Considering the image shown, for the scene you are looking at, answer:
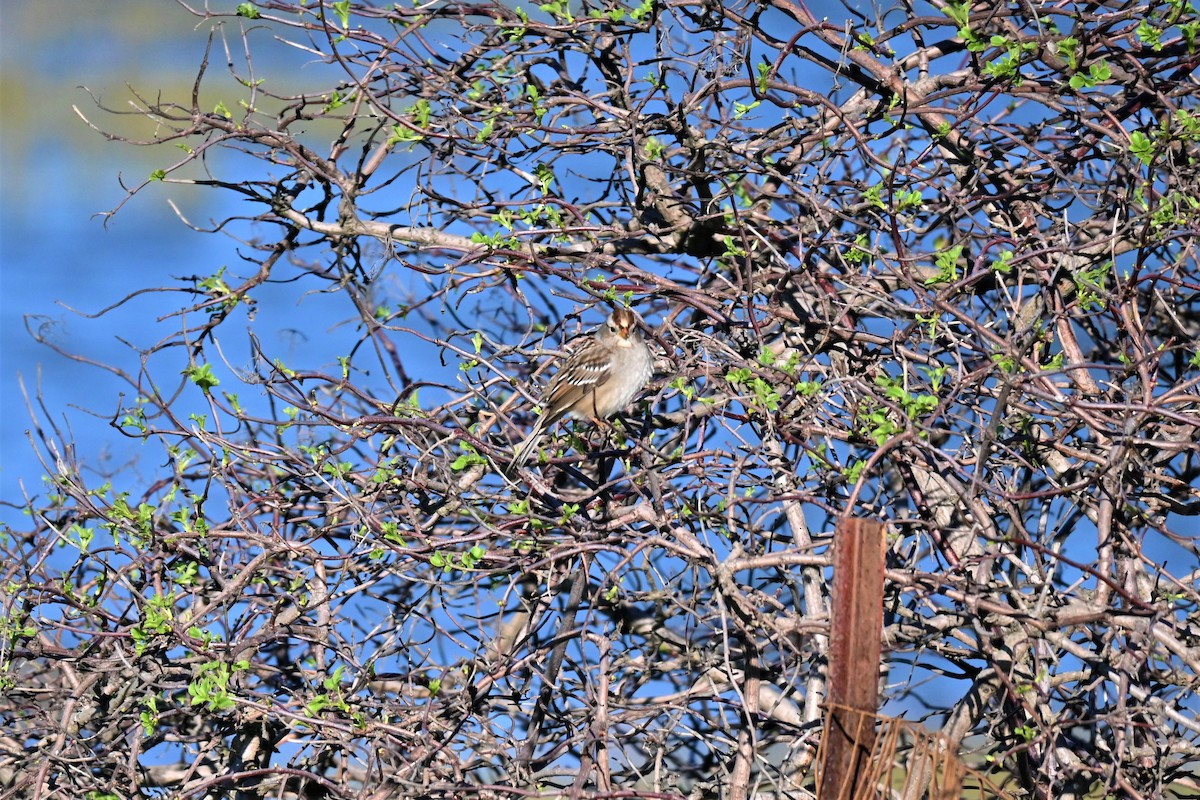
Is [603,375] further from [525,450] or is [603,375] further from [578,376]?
[525,450]

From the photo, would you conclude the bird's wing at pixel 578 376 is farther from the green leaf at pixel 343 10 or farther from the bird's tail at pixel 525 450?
the green leaf at pixel 343 10

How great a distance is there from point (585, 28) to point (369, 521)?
206cm

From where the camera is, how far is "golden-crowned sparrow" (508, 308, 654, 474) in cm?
412

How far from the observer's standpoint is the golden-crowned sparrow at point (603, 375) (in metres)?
4.12

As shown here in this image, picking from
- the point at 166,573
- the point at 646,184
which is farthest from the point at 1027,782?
the point at 166,573

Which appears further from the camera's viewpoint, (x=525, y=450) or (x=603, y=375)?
(x=603, y=375)

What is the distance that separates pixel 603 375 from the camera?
4.19m

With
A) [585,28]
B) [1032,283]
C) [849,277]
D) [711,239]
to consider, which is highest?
[585,28]

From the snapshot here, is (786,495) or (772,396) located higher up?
(772,396)

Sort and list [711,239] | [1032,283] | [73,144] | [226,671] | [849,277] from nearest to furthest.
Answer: [226,671] → [849,277] → [1032,283] → [711,239] → [73,144]

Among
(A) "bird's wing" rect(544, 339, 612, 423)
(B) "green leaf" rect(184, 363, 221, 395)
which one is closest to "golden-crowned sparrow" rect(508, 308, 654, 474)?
(A) "bird's wing" rect(544, 339, 612, 423)

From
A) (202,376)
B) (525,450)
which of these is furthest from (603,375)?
(202,376)

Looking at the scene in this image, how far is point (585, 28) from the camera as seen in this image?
4223 millimetres

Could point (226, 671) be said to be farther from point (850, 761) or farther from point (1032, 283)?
point (1032, 283)
